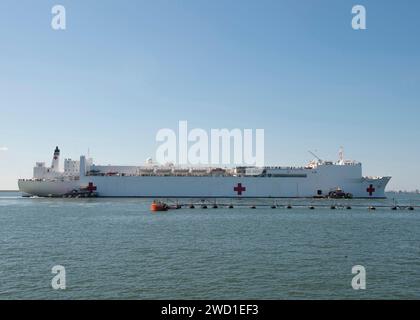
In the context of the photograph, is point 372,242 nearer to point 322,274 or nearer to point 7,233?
point 322,274

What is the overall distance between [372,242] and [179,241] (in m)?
6.93

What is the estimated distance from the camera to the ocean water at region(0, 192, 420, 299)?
7562 mm

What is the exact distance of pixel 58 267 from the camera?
939 cm

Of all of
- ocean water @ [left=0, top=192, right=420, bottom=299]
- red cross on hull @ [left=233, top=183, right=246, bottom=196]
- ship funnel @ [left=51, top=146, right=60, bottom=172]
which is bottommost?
ocean water @ [left=0, top=192, right=420, bottom=299]

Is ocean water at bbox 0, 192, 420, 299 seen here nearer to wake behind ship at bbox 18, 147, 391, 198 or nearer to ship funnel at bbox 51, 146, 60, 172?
wake behind ship at bbox 18, 147, 391, 198

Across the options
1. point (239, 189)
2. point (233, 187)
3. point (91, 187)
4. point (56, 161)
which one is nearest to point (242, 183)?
point (239, 189)

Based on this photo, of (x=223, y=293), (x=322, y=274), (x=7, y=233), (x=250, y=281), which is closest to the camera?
(x=223, y=293)

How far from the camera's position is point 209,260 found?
1018cm

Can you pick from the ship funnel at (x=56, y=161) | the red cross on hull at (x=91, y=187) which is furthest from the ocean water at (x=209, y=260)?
the ship funnel at (x=56, y=161)

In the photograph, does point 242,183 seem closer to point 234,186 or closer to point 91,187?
point 234,186

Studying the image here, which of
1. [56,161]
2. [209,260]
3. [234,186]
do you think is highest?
[56,161]

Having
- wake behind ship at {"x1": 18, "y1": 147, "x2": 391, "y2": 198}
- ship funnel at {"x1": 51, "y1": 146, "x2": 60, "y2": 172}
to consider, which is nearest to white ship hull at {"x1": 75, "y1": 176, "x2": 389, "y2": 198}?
wake behind ship at {"x1": 18, "y1": 147, "x2": 391, "y2": 198}
